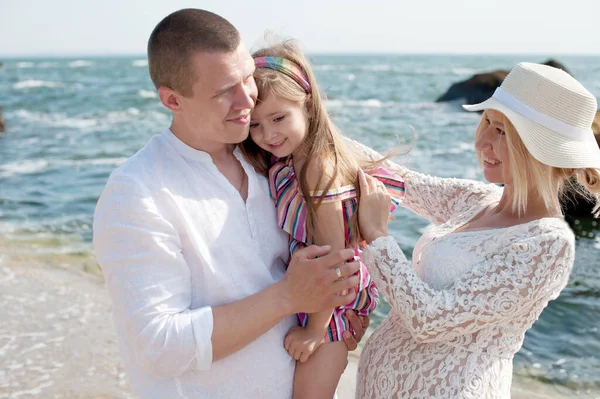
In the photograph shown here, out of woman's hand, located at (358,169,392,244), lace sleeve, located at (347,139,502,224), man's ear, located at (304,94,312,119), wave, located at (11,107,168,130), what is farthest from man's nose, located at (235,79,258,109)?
wave, located at (11,107,168,130)

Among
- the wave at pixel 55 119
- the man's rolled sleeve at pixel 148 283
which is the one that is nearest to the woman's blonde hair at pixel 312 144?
the man's rolled sleeve at pixel 148 283

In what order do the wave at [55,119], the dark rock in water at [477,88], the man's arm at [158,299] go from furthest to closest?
1. the dark rock in water at [477,88]
2. the wave at [55,119]
3. the man's arm at [158,299]

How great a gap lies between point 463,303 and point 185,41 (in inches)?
53.6

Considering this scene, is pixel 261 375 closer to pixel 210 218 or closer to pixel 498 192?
pixel 210 218

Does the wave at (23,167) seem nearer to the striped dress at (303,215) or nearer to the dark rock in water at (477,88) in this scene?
the striped dress at (303,215)

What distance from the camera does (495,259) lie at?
2.40 metres

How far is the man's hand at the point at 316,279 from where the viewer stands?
2416 mm

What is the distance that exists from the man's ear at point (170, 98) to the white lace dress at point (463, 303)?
903mm

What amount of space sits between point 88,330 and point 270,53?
3371 mm

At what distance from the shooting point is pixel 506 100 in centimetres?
255

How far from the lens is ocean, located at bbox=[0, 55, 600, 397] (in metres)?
A: 5.67

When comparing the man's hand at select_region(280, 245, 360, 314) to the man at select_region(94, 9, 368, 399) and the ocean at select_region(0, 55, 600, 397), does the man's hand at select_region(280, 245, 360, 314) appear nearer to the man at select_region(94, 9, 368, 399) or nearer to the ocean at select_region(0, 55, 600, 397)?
the man at select_region(94, 9, 368, 399)

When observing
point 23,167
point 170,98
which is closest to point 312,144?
point 170,98

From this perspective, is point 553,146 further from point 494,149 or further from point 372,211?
point 372,211
